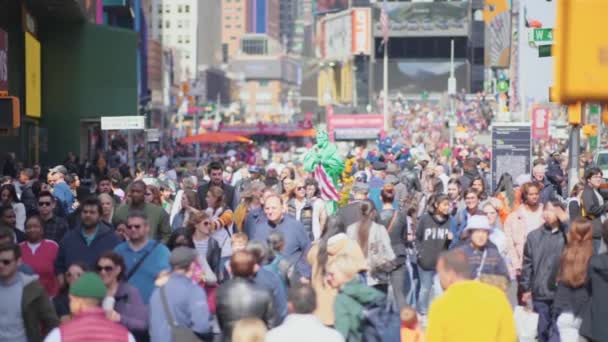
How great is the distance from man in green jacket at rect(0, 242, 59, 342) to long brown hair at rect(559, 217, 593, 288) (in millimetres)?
4029

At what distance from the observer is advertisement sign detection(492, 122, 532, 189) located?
1144 inches

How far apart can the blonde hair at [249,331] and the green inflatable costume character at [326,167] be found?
12.2 meters

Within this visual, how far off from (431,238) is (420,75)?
155m

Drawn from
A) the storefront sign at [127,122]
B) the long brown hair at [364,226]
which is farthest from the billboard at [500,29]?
the long brown hair at [364,226]

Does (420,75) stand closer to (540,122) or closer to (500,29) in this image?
(500,29)

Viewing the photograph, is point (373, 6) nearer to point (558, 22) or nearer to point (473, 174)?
point (473, 174)

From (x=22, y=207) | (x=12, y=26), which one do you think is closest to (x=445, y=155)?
(x=12, y=26)

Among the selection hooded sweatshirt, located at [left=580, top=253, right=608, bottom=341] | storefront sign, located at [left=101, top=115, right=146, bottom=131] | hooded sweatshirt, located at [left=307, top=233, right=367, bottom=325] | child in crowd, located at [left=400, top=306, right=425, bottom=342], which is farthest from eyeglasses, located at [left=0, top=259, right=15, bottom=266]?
storefront sign, located at [left=101, top=115, right=146, bottom=131]

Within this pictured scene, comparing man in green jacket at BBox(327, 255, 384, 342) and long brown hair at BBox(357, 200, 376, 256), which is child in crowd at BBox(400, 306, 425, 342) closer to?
man in green jacket at BBox(327, 255, 384, 342)

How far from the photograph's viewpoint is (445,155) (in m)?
46.1

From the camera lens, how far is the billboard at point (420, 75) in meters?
168

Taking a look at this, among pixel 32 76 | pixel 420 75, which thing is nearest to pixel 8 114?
pixel 32 76

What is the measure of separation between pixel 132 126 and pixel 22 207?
16467 mm

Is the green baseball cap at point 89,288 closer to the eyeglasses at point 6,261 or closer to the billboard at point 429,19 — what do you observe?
the eyeglasses at point 6,261
